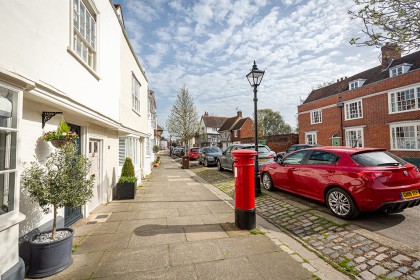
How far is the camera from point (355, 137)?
2106 cm

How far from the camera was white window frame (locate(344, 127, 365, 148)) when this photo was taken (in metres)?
20.0

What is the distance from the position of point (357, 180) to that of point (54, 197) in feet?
18.6

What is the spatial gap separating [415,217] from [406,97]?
16.9 metres

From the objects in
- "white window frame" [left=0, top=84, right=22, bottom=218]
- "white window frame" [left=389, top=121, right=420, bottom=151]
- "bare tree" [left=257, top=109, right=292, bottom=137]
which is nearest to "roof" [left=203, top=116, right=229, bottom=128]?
"bare tree" [left=257, top=109, right=292, bottom=137]

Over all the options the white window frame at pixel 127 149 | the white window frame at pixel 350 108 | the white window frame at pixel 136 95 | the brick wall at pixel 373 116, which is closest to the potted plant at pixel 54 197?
the white window frame at pixel 127 149

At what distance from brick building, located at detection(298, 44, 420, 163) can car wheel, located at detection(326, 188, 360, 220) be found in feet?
39.4

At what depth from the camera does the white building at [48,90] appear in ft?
8.54

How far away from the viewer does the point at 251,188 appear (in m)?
4.48

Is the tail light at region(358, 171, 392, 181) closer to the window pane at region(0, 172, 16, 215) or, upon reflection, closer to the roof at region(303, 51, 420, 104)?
the window pane at region(0, 172, 16, 215)

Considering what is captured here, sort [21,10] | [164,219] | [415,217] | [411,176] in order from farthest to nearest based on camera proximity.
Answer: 1. [164,219]
2. [415,217]
3. [411,176]
4. [21,10]

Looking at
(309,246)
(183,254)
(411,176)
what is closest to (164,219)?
(183,254)

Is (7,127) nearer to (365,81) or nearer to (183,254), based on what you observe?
(183,254)

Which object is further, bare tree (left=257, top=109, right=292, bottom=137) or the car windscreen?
bare tree (left=257, top=109, right=292, bottom=137)

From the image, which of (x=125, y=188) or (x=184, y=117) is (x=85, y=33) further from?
(x=184, y=117)
